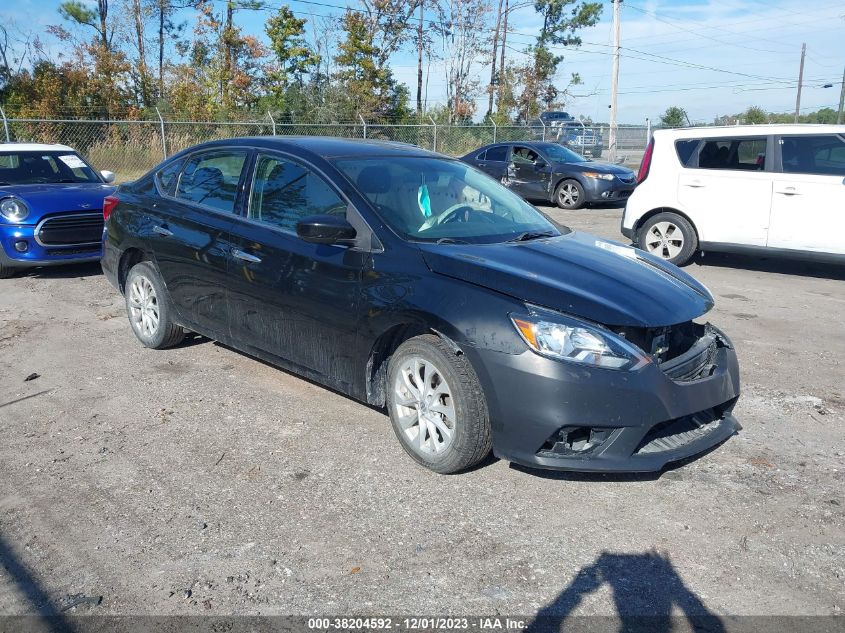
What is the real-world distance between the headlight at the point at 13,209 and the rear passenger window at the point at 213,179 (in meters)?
3.74

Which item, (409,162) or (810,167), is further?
(810,167)

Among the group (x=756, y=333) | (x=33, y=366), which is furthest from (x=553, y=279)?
(x=33, y=366)

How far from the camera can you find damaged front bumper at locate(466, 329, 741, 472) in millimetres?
3406

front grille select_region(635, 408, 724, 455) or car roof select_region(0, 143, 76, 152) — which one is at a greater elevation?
car roof select_region(0, 143, 76, 152)

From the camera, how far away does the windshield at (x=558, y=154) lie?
635 inches

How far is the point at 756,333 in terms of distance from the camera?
21.6ft

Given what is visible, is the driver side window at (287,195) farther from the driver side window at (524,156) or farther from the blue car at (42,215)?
the driver side window at (524,156)

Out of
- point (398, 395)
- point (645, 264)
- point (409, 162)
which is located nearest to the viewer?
point (398, 395)

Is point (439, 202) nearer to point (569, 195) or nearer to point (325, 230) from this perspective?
point (325, 230)

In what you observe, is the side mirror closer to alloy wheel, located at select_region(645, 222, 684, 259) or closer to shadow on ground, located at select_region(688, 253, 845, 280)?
alloy wheel, located at select_region(645, 222, 684, 259)

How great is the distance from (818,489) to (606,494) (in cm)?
107

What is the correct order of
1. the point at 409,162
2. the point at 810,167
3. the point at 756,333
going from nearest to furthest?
the point at 409,162 < the point at 756,333 < the point at 810,167

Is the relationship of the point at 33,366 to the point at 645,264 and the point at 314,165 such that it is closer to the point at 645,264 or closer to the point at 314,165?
the point at 314,165

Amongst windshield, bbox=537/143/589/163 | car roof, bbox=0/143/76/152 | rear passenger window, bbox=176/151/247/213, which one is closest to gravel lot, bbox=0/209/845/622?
rear passenger window, bbox=176/151/247/213
